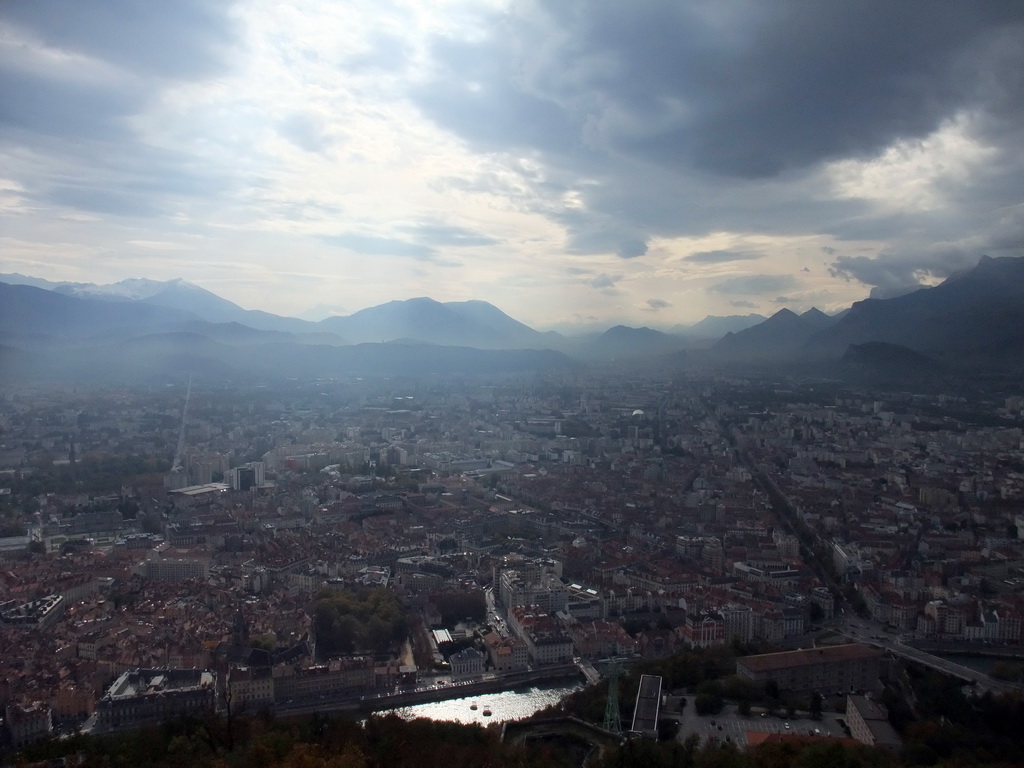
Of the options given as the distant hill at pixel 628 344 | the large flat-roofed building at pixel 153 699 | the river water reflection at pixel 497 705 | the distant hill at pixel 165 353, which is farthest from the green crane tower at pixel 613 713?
the distant hill at pixel 628 344

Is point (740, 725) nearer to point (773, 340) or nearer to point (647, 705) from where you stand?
point (647, 705)

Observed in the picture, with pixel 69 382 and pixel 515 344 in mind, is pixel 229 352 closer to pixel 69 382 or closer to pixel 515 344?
pixel 69 382

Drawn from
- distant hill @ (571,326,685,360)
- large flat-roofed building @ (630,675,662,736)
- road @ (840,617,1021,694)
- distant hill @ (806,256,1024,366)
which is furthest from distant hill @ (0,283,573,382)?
road @ (840,617,1021,694)

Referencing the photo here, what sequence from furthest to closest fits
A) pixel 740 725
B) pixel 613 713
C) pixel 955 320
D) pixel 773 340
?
1. pixel 773 340
2. pixel 955 320
3. pixel 740 725
4. pixel 613 713

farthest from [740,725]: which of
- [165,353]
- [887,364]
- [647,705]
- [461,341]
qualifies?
[461,341]

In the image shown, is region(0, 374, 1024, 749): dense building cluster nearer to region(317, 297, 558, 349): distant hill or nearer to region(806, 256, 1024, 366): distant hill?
region(806, 256, 1024, 366): distant hill
